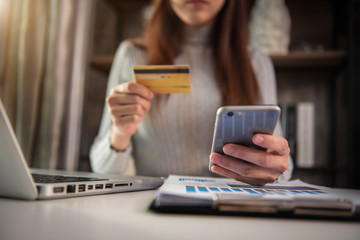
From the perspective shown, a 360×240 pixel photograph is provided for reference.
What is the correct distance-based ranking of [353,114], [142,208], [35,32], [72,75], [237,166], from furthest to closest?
[72,75] → [35,32] → [353,114] → [237,166] → [142,208]

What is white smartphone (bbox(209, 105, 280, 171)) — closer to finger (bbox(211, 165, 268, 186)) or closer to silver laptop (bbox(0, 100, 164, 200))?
finger (bbox(211, 165, 268, 186))

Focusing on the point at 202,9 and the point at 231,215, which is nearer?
the point at 231,215

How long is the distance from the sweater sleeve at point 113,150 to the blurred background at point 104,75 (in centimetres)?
39

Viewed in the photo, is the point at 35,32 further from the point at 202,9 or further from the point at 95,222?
the point at 95,222

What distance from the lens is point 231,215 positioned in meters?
0.32

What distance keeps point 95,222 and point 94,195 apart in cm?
15

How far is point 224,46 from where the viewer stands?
1.07 meters

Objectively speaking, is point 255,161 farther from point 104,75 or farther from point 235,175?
point 104,75

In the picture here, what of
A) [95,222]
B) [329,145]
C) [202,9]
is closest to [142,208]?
[95,222]

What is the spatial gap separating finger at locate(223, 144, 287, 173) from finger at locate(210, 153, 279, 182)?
0.01 metres

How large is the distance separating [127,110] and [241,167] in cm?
33

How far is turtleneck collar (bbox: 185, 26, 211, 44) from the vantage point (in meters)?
1.12

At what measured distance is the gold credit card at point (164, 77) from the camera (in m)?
0.54

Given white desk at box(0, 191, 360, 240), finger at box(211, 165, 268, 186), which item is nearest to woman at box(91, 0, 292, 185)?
finger at box(211, 165, 268, 186)
